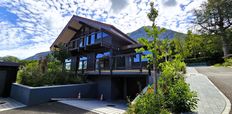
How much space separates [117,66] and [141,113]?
733cm

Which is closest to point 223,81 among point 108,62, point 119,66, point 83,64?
point 119,66

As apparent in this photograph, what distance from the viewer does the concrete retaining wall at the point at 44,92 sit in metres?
8.07

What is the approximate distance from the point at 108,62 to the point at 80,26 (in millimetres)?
8108

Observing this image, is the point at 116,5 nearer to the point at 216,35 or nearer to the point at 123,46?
the point at 123,46

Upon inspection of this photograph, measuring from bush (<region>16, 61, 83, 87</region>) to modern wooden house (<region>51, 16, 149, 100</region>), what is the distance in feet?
6.63

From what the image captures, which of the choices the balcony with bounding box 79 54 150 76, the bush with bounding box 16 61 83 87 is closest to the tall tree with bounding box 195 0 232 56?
the balcony with bounding box 79 54 150 76

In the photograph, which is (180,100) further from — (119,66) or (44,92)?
(44,92)

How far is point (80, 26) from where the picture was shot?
61.3 feet

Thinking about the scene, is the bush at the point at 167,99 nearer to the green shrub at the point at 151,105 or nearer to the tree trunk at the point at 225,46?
the green shrub at the point at 151,105

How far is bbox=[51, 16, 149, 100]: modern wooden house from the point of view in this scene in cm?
1035

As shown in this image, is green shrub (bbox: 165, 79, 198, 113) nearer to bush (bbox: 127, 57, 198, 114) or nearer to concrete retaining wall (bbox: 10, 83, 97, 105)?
bush (bbox: 127, 57, 198, 114)

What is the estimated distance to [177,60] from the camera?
4.90 m

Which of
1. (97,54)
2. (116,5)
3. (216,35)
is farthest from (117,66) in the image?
(216,35)

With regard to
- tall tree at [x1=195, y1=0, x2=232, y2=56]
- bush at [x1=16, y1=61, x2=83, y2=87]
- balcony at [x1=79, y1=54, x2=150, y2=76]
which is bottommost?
bush at [x1=16, y1=61, x2=83, y2=87]
